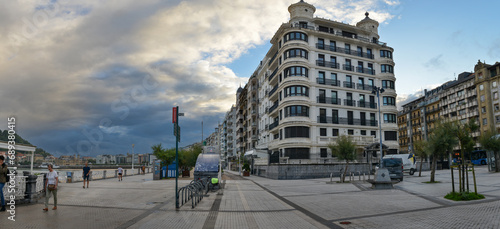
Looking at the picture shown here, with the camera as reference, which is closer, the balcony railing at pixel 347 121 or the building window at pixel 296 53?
the building window at pixel 296 53

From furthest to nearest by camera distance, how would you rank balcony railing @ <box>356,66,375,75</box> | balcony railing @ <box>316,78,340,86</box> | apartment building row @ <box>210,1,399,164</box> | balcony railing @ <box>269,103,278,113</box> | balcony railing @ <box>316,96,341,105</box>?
balcony railing @ <box>356,66,375,75</box>, balcony railing @ <box>269,103,278,113</box>, balcony railing @ <box>316,78,340,86</box>, balcony railing @ <box>316,96,341,105</box>, apartment building row @ <box>210,1,399,164</box>

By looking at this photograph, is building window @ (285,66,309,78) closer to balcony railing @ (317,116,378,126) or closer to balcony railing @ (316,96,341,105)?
balcony railing @ (316,96,341,105)

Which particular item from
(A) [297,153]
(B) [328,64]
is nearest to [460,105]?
(B) [328,64]

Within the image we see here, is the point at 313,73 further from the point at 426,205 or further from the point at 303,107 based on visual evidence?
the point at 426,205

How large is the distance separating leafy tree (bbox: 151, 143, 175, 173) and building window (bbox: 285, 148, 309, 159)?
1405 cm

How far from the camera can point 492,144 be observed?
28047 mm

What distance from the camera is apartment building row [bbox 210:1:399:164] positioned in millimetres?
39219

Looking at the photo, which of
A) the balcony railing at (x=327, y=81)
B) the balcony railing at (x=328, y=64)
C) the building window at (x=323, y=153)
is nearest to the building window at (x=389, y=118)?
the balcony railing at (x=327, y=81)

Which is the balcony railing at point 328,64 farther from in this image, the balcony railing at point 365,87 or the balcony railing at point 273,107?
the balcony railing at point 273,107

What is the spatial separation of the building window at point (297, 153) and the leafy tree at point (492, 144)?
17440 millimetres

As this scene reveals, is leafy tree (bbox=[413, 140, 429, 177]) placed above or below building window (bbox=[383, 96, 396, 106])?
below

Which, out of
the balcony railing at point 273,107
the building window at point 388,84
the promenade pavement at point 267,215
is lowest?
the promenade pavement at point 267,215

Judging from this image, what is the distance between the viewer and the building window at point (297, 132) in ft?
127

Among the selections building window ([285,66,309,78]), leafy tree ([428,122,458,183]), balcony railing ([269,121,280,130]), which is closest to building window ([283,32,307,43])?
building window ([285,66,309,78])
